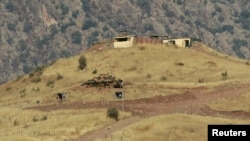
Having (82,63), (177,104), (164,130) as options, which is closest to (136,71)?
(82,63)

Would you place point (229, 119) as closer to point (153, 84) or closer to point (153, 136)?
point (153, 136)

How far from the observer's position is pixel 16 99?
4262 inches

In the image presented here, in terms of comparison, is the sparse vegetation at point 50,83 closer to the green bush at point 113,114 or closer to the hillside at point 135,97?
the hillside at point 135,97

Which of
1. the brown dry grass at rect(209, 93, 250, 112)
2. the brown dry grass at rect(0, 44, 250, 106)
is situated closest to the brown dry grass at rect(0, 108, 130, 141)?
the brown dry grass at rect(0, 44, 250, 106)

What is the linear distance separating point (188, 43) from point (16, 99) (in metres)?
43.2

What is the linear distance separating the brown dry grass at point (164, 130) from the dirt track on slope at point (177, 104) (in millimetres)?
4860

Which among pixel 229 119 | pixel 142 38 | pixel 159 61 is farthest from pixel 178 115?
pixel 142 38

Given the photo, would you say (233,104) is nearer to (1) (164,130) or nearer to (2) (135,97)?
(2) (135,97)

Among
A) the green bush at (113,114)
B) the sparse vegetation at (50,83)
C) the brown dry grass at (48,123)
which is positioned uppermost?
the sparse vegetation at (50,83)

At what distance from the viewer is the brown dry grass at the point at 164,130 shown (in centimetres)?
6738

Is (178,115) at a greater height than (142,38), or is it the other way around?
(142,38)

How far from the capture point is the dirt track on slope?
82188mm

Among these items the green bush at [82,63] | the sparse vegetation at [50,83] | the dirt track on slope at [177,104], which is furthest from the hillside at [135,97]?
the green bush at [82,63]

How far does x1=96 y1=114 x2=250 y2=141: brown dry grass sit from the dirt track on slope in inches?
191
